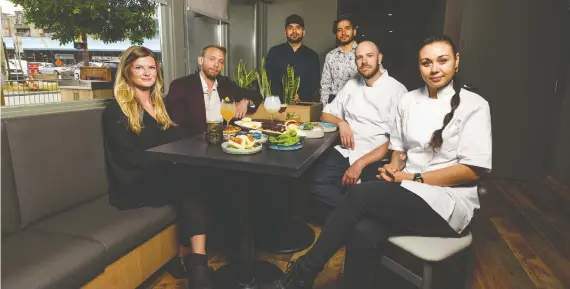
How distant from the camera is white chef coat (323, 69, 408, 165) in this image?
236 centimetres

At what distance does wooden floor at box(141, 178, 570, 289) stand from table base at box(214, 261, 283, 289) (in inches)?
4.6

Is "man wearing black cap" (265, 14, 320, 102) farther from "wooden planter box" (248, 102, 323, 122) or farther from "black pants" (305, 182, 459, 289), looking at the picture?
"black pants" (305, 182, 459, 289)

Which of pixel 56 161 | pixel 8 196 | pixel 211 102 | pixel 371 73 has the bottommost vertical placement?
pixel 8 196

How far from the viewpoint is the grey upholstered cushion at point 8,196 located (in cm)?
154

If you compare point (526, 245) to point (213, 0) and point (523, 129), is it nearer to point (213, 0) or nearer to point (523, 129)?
point (523, 129)

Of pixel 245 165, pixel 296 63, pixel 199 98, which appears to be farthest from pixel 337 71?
pixel 245 165

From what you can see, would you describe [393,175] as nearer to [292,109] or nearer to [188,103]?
[292,109]

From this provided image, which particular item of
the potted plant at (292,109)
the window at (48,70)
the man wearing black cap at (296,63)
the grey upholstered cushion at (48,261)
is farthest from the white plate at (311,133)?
the man wearing black cap at (296,63)

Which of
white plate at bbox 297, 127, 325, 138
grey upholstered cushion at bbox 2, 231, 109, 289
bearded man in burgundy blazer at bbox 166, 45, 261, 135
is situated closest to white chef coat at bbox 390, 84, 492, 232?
white plate at bbox 297, 127, 325, 138

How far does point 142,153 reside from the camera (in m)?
1.83

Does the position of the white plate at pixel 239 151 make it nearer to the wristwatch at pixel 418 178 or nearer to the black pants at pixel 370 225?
the black pants at pixel 370 225

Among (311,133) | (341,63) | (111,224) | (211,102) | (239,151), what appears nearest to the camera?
(239,151)

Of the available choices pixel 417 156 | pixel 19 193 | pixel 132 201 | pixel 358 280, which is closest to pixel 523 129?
pixel 417 156

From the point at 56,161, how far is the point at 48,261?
0.58 meters
